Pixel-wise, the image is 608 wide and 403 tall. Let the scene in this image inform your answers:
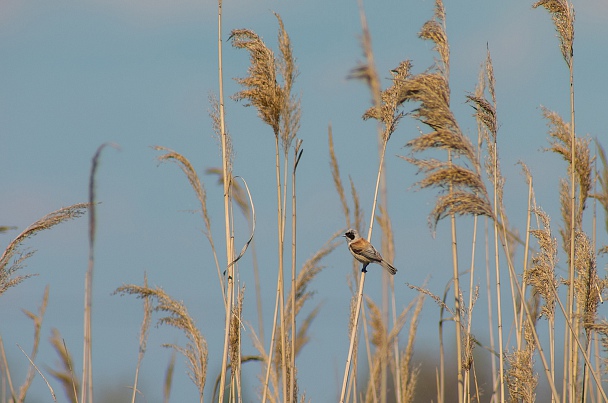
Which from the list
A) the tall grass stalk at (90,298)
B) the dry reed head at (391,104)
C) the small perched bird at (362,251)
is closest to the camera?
the tall grass stalk at (90,298)

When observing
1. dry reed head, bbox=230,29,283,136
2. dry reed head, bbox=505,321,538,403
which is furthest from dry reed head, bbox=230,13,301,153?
dry reed head, bbox=505,321,538,403

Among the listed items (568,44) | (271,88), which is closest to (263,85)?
(271,88)

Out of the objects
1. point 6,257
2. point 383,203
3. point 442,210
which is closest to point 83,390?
point 6,257

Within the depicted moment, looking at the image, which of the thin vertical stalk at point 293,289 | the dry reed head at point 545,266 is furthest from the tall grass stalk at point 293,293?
the dry reed head at point 545,266

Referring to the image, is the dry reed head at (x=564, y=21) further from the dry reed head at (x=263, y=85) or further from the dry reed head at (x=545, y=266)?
the dry reed head at (x=263, y=85)

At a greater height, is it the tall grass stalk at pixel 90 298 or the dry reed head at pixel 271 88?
the dry reed head at pixel 271 88

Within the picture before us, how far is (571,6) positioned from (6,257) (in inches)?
155

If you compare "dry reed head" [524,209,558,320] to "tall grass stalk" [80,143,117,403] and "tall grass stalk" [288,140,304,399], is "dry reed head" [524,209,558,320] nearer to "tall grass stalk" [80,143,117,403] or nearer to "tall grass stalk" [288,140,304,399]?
"tall grass stalk" [288,140,304,399]

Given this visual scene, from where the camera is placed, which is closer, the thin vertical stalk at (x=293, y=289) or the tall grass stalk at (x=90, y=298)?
the tall grass stalk at (x=90, y=298)

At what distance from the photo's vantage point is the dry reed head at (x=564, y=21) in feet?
15.1

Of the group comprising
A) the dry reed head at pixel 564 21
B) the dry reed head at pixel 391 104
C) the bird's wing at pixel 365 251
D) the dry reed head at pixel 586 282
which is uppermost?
the dry reed head at pixel 564 21

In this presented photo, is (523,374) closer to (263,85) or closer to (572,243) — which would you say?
(572,243)

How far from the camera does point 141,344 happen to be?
18.2ft

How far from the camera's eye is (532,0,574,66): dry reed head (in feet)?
15.1
